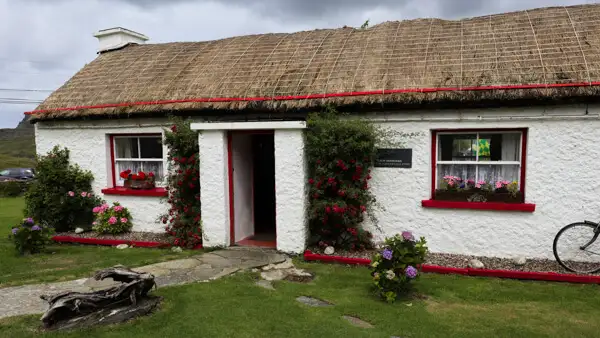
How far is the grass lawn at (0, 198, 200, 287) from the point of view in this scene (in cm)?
683

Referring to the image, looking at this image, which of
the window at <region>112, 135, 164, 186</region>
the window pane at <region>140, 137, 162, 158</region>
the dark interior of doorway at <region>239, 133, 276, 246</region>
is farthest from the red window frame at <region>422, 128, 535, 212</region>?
the window pane at <region>140, 137, 162, 158</region>

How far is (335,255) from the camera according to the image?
7648 millimetres

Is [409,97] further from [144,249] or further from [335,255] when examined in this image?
[144,249]

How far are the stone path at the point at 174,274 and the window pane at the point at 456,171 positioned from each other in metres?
3.24

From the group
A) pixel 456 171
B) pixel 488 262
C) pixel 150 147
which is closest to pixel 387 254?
pixel 488 262

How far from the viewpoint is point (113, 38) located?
519 inches

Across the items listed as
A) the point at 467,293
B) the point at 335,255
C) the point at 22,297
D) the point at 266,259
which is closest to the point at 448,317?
the point at 467,293

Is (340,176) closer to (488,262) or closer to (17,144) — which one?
(488,262)

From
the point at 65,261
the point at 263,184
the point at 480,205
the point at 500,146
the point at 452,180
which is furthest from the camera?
the point at 263,184

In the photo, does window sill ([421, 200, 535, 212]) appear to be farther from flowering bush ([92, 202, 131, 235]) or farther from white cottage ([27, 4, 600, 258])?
flowering bush ([92, 202, 131, 235])

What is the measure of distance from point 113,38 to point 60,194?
562 cm

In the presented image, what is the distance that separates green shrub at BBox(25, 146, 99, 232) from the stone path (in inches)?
159

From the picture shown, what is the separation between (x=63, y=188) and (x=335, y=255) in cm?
679

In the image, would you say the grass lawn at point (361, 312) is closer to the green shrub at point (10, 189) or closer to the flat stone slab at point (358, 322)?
the flat stone slab at point (358, 322)
